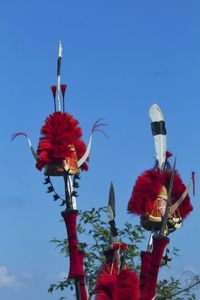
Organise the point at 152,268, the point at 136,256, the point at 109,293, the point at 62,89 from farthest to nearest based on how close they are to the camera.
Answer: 1. the point at 136,256
2. the point at 62,89
3. the point at 152,268
4. the point at 109,293

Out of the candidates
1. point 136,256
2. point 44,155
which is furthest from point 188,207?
point 136,256

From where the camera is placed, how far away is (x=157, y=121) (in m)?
9.46

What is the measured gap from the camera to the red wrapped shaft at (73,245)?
887 centimetres

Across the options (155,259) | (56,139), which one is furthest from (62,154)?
(155,259)

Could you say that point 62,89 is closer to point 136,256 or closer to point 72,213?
point 72,213

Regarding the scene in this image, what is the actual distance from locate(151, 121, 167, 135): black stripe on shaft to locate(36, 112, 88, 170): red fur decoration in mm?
882

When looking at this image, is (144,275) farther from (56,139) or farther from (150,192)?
(56,139)

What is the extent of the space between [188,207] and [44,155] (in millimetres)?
1690

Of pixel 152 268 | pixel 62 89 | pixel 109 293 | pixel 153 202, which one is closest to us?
pixel 109 293

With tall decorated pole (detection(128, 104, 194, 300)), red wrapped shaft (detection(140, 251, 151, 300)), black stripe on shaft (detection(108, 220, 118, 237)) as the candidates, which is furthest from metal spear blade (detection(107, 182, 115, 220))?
red wrapped shaft (detection(140, 251, 151, 300))

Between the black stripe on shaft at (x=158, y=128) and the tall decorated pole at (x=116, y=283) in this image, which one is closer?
the tall decorated pole at (x=116, y=283)

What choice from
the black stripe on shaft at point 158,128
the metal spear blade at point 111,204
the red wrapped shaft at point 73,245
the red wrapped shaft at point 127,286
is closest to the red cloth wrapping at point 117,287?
the red wrapped shaft at point 127,286

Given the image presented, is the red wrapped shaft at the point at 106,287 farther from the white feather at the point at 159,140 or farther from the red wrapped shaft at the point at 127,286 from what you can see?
the white feather at the point at 159,140

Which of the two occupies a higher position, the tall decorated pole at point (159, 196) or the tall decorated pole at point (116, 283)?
the tall decorated pole at point (159, 196)
